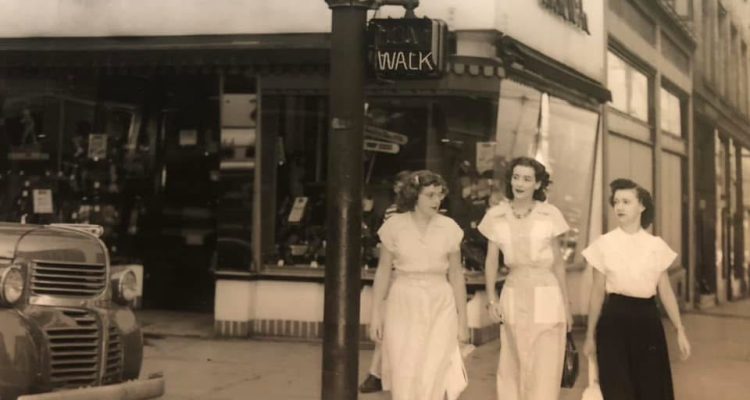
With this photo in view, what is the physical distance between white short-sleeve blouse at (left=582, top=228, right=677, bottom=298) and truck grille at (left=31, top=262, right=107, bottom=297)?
10.3ft

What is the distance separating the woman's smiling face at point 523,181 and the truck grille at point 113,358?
2.75 metres

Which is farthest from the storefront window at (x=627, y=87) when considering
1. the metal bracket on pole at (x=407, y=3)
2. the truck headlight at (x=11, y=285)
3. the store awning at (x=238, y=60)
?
the truck headlight at (x=11, y=285)

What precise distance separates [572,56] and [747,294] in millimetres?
7192

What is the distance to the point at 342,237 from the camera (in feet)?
18.1

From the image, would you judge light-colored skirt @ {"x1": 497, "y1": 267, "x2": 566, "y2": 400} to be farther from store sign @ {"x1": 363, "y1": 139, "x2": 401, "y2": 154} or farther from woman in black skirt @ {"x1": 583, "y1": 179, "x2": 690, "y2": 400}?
store sign @ {"x1": 363, "y1": 139, "x2": 401, "y2": 154}

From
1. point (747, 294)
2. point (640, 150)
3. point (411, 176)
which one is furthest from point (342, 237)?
point (747, 294)

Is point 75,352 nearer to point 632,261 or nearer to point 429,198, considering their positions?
point 429,198

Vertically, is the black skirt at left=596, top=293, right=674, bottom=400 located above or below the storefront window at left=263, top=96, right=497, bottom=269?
below

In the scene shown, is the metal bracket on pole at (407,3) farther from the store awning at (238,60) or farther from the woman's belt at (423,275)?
the store awning at (238,60)

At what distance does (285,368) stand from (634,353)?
13.5 feet

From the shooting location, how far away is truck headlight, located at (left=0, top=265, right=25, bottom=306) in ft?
17.1

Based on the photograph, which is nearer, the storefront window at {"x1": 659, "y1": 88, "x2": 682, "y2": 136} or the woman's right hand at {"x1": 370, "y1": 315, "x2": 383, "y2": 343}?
the woman's right hand at {"x1": 370, "y1": 315, "x2": 383, "y2": 343}

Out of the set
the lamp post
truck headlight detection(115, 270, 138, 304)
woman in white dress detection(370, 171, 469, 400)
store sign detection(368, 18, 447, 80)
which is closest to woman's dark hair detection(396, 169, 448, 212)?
woman in white dress detection(370, 171, 469, 400)

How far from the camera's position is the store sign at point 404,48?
18.2ft
